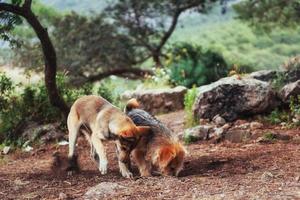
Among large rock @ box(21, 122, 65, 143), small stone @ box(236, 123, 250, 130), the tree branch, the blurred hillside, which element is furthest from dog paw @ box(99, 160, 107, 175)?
the blurred hillside

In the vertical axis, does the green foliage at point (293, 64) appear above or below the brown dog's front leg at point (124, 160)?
above

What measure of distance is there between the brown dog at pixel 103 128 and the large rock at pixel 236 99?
3564mm

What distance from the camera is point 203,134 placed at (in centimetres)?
1055

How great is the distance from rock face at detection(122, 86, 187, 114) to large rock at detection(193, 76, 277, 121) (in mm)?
3921

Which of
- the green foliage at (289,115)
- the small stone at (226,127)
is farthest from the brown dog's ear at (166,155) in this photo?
the green foliage at (289,115)

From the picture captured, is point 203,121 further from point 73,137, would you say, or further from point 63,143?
point 73,137

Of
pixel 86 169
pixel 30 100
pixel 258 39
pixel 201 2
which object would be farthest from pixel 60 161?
pixel 258 39

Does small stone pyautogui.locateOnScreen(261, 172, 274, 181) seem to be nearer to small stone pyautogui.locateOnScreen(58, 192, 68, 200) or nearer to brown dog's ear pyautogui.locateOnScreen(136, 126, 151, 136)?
brown dog's ear pyautogui.locateOnScreen(136, 126, 151, 136)

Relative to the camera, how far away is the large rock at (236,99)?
11.3 metres

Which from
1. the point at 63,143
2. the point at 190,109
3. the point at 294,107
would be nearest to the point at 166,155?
the point at 294,107

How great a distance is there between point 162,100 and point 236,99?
4.42 meters

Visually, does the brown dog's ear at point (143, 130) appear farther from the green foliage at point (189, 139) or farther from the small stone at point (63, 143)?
the small stone at point (63, 143)

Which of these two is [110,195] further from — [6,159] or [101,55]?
[101,55]

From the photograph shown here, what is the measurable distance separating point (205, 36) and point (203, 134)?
30376 millimetres
